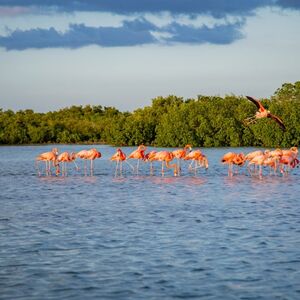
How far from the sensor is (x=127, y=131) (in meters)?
74.6

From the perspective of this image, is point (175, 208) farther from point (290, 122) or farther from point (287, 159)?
point (290, 122)

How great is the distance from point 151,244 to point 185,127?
192 ft

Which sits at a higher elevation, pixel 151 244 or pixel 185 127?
pixel 185 127

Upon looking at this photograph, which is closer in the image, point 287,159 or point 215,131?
point 287,159

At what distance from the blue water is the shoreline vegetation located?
128 ft

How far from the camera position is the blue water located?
8.49 meters

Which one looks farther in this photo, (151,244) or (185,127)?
(185,127)

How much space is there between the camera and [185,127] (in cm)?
6956

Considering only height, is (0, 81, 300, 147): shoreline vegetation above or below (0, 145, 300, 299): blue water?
above

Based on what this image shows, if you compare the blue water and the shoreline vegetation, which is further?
A: the shoreline vegetation

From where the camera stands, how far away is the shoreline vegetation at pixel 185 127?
6575 centimetres

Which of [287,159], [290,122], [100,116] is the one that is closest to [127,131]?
[290,122]

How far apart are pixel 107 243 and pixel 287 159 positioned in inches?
616

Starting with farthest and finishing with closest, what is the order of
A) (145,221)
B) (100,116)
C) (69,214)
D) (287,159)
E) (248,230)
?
(100,116)
(287,159)
(69,214)
(145,221)
(248,230)
